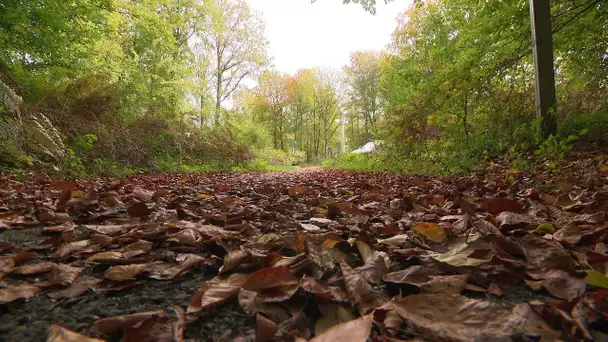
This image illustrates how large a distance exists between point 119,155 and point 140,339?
25.1 ft

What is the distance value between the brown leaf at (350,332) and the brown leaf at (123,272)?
72cm

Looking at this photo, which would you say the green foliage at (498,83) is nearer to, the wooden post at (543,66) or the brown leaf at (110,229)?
the wooden post at (543,66)

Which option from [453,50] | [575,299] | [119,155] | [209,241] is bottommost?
[575,299]

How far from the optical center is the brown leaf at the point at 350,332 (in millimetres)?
616

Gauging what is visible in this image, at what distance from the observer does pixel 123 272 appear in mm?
1034

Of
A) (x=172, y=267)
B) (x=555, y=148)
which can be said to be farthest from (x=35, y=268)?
(x=555, y=148)

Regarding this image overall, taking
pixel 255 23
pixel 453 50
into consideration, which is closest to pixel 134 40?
pixel 255 23

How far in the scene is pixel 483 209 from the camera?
6.35 ft

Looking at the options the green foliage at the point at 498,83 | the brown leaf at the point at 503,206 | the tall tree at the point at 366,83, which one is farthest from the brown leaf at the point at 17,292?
the tall tree at the point at 366,83

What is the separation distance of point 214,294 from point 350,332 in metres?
0.43

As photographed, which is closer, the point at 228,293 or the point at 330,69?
the point at 228,293

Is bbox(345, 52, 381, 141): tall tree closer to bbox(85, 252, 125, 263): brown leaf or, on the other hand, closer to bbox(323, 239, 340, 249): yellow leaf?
bbox(323, 239, 340, 249): yellow leaf

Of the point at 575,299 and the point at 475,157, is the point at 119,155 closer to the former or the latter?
the point at 475,157

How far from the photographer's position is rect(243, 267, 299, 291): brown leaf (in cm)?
89
